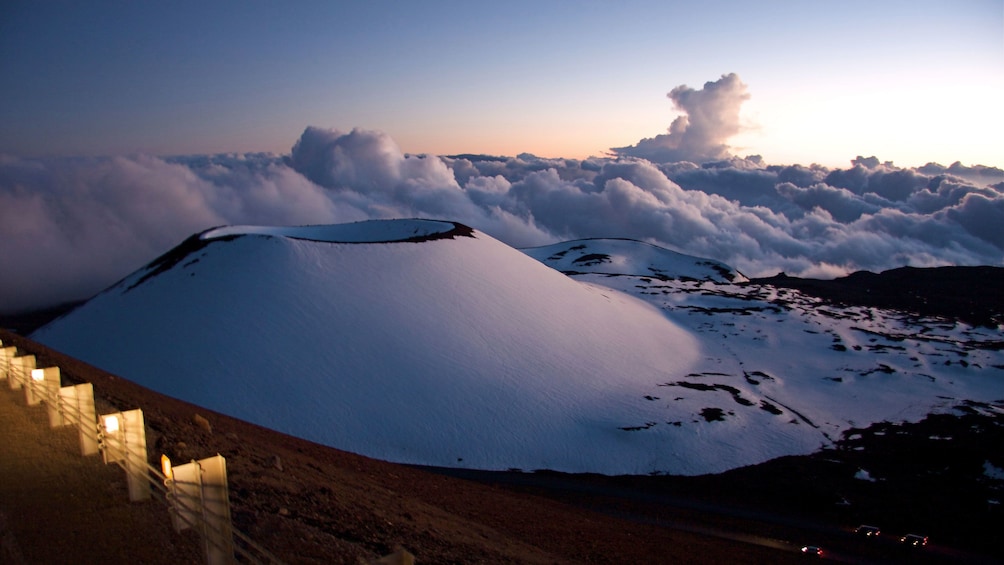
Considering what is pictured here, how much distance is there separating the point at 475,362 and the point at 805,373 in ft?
118

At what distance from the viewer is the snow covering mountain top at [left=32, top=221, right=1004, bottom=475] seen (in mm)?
37188

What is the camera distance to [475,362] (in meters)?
45.1

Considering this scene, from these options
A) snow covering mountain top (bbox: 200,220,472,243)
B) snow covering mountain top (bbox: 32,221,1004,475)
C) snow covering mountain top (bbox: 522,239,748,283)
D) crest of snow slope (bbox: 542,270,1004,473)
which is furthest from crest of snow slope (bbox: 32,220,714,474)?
snow covering mountain top (bbox: 522,239,748,283)

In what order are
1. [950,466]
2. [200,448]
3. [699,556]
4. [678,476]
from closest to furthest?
[200,448], [699,556], [678,476], [950,466]

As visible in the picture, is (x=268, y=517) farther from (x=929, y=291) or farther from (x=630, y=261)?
(x=929, y=291)

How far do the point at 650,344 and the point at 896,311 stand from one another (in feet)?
215

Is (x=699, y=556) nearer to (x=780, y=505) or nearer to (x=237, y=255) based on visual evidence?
(x=780, y=505)

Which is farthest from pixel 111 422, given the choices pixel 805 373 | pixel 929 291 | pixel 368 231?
pixel 929 291

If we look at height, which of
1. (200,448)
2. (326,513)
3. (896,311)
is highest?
(200,448)

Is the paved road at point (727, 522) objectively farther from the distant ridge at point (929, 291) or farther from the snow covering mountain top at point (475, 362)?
the distant ridge at point (929, 291)

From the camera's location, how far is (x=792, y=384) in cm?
5509

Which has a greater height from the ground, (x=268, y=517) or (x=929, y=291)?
(x=268, y=517)

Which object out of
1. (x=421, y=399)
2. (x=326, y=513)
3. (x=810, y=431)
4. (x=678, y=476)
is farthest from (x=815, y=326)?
(x=326, y=513)

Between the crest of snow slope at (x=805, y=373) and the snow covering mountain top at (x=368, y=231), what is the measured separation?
30.0 metres
